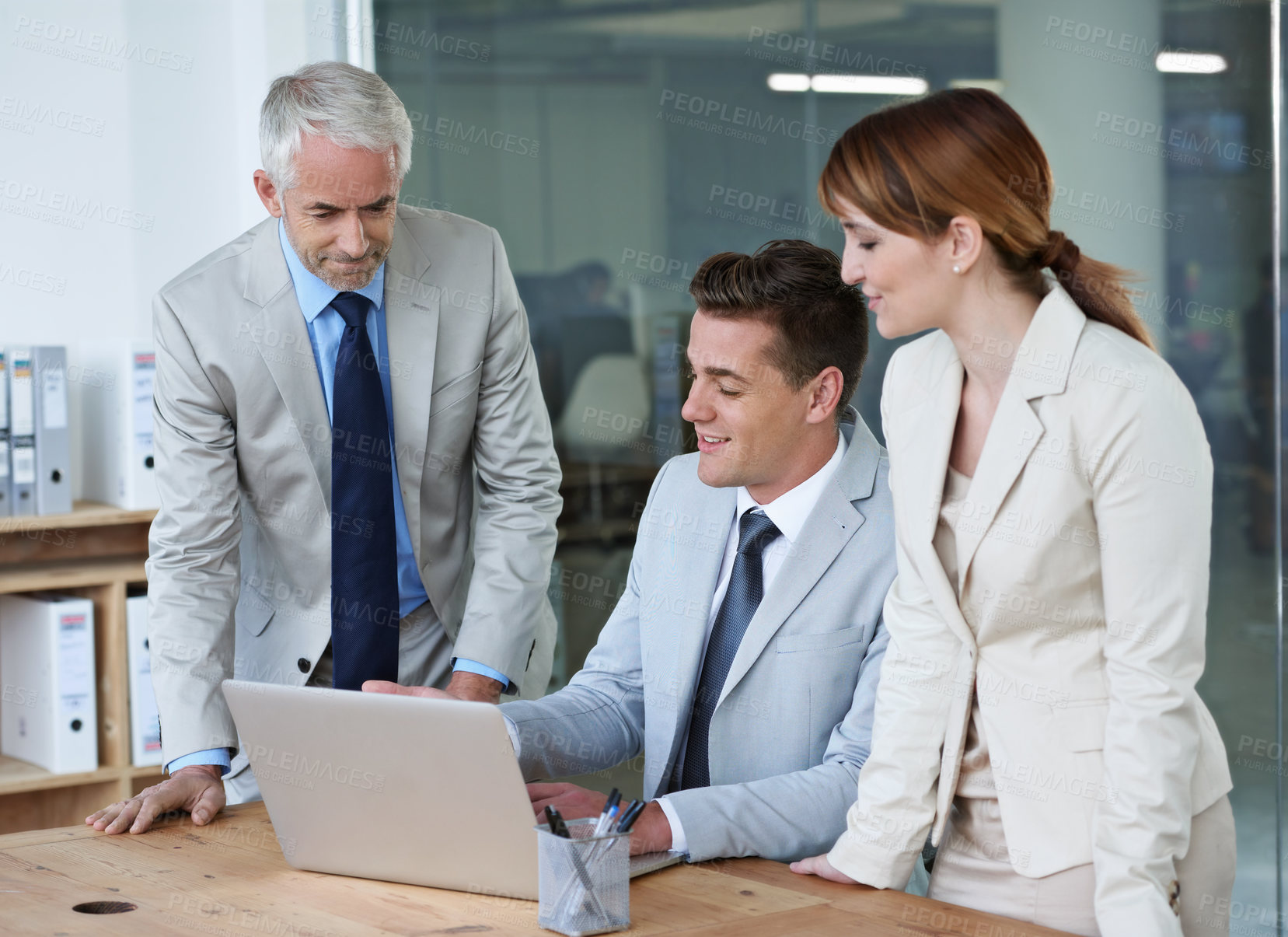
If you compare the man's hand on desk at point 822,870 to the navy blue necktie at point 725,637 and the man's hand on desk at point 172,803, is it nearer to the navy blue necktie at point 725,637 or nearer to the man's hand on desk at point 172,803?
the navy blue necktie at point 725,637

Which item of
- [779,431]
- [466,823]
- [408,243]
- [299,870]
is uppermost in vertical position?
[408,243]

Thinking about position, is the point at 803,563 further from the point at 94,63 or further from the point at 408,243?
the point at 94,63

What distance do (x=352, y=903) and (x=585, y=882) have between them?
333 millimetres

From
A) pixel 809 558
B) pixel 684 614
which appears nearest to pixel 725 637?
pixel 684 614

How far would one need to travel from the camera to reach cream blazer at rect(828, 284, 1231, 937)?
1.41 m

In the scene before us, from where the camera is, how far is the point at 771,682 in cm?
197

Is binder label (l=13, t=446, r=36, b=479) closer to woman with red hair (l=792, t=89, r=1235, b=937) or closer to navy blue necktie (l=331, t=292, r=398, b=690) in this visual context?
navy blue necktie (l=331, t=292, r=398, b=690)

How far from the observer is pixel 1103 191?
3.31 metres

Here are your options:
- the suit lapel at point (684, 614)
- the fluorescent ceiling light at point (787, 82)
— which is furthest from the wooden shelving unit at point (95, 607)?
the fluorescent ceiling light at point (787, 82)

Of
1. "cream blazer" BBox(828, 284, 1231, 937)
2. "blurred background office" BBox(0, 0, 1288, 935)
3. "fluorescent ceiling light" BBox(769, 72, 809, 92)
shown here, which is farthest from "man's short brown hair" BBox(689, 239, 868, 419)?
"fluorescent ceiling light" BBox(769, 72, 809, 92)

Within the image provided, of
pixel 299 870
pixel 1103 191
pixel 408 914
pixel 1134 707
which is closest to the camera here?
pixel 1134 707

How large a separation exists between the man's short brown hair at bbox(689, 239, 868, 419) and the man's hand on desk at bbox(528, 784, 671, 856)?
71 cm

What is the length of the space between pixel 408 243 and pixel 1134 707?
1517 millimetres

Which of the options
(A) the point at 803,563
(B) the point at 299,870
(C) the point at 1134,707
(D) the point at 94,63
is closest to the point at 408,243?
(A) the point at 803,563
